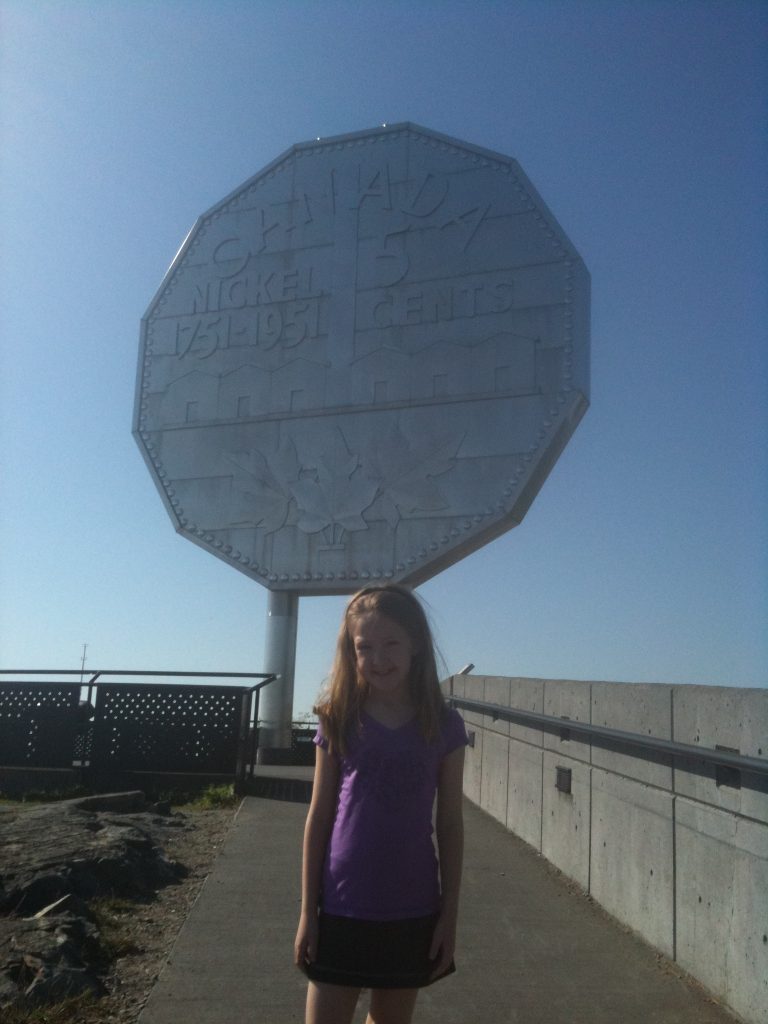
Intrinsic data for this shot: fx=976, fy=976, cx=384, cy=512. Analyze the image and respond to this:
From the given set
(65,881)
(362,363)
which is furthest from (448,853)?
(362,363)

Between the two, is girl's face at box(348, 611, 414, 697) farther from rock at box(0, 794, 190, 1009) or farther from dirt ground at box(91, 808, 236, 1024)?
rock at box(0, 794, 190, 1009)

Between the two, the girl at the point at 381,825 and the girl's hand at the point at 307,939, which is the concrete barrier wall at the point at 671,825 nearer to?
the girl at the point at 381,825

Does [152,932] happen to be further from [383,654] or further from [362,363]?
[362,363]

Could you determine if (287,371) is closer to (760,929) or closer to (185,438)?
(185,438)

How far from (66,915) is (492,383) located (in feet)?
28.1

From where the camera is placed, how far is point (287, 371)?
13.1 meters

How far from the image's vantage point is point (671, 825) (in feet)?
12.7

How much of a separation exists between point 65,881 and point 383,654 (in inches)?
117

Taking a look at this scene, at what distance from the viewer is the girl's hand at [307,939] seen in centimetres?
223

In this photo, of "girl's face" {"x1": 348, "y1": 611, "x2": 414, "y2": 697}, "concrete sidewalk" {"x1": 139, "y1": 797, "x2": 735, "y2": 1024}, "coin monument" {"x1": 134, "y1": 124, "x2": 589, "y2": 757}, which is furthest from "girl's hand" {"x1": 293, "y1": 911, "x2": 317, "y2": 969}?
"coin monument" {"x1": 134, "y1": 124, "x2": 589, "y2": 757}

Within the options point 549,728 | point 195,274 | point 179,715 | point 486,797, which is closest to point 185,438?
point 195,274

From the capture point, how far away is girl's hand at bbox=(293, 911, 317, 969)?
2.23m

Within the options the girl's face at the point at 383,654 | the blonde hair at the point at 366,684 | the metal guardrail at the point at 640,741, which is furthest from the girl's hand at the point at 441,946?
the metal guardrail at the point at 640,741

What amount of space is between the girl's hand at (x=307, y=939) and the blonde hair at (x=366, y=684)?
0.38 metres
